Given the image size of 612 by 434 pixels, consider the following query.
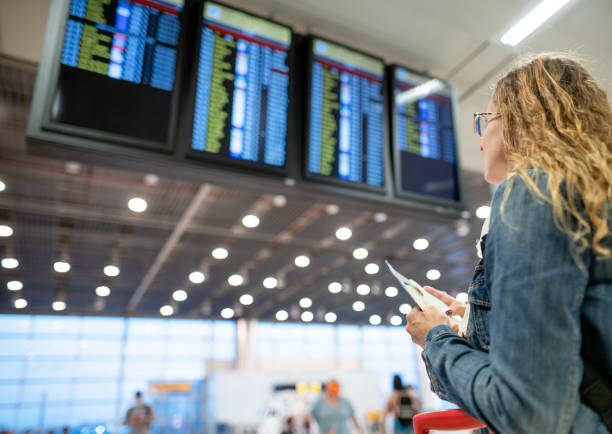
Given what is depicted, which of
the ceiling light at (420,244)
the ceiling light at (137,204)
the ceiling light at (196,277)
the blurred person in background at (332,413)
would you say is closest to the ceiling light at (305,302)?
the ceiling light at (196,277)

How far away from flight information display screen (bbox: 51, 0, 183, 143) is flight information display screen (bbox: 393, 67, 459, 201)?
1.71 meters

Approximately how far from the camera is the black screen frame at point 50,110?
7.96ft

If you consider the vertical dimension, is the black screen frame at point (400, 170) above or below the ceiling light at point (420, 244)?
below

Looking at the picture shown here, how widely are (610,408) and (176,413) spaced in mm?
17752

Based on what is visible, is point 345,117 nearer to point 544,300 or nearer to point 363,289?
point 544,300

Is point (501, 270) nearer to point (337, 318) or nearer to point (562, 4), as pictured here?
point (562, 4)

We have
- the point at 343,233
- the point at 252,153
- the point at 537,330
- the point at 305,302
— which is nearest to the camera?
the point at 537,330

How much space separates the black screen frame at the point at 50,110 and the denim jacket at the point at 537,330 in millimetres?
2257

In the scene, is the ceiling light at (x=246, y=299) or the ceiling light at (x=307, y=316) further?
the ceiling light at (x=307, y=316)

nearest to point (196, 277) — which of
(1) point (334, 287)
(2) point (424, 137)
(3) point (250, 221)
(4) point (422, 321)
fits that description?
(1) point (334, 287)

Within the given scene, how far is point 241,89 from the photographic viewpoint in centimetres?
310

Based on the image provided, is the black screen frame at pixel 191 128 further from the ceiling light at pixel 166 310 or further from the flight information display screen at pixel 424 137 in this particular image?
the ceiling light at pixel 166 310

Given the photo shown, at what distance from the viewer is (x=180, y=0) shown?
3.04m

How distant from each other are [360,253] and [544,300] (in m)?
8.31
